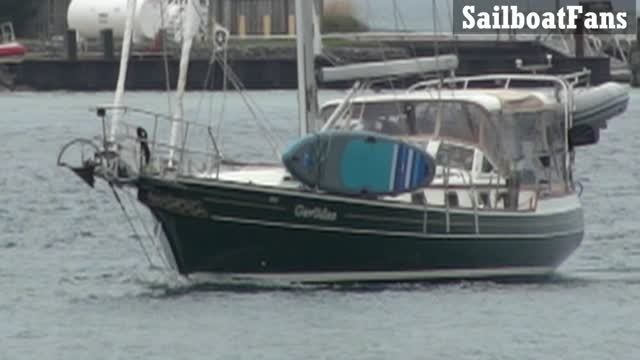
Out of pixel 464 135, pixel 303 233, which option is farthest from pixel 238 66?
pixel 303 233

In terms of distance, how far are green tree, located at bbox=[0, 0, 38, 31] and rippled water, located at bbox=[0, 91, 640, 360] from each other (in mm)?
92473

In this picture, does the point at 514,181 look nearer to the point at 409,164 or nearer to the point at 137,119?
the point at 409,164

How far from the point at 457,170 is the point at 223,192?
399 centimetres

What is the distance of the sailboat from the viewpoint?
31.5 meters

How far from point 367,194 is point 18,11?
353ft

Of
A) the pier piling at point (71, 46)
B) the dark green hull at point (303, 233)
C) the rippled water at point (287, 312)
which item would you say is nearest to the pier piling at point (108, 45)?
the pier piling at point (71, 46)

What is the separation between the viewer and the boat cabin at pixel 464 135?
33.5 metres

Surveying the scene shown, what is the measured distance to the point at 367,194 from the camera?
3173cm

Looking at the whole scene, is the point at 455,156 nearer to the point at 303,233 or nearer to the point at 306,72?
the point at 306,72

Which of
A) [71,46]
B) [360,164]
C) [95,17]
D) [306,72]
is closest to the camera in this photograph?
[360,164]

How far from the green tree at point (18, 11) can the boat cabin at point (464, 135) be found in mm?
101741

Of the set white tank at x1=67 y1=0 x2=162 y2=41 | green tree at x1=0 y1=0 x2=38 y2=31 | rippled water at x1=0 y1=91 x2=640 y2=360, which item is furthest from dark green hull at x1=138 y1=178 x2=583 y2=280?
green tree at x1=0 y1=0 x2=38 y2=31

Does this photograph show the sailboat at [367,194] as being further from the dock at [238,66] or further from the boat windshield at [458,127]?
the dock at [238,66]

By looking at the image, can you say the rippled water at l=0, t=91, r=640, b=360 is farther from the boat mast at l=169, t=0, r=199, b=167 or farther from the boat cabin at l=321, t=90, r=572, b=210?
the boat mast at l=169, t=0, r=199, b=167
